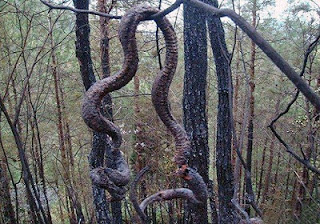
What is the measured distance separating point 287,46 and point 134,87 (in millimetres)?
3581

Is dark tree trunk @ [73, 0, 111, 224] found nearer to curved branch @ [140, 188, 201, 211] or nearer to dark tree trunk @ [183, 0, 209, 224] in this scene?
dark tree trunk @ [183, 0, 209, 224]

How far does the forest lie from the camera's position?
73 cm

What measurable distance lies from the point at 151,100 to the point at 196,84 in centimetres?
228

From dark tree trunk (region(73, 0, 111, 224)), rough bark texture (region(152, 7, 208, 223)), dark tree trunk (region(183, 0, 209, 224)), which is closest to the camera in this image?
rough bark texture (region(152, 7, 208, 223))

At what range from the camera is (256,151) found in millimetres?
9594

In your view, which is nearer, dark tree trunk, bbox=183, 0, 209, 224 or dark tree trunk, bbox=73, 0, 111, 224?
dark tree trunk, bbox=183, 0, 209, 224

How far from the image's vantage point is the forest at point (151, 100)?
0.73 m

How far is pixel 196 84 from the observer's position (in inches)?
120

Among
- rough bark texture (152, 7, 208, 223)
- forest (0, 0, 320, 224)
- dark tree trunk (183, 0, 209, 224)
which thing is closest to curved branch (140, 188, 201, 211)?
forest (0, 0, 320, 224)

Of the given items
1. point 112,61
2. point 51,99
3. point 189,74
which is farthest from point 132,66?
point 51,99

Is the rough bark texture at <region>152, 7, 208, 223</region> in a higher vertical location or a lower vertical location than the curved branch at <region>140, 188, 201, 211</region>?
higher

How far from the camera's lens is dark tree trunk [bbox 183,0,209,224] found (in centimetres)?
295

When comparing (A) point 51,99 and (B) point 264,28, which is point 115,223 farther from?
(B) point 264,28

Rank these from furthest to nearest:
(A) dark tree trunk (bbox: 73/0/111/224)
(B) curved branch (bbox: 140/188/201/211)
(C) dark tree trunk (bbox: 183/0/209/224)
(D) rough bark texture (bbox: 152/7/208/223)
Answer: (A) dark tree trunk (bbox: 73/0/111/224), (C) dark tree trunk (bbox: 183/0/209/224), (B) curved branch (bbox: 140/188/201/211), (D) rough bark texture (bbox: 152/7/208/223)
